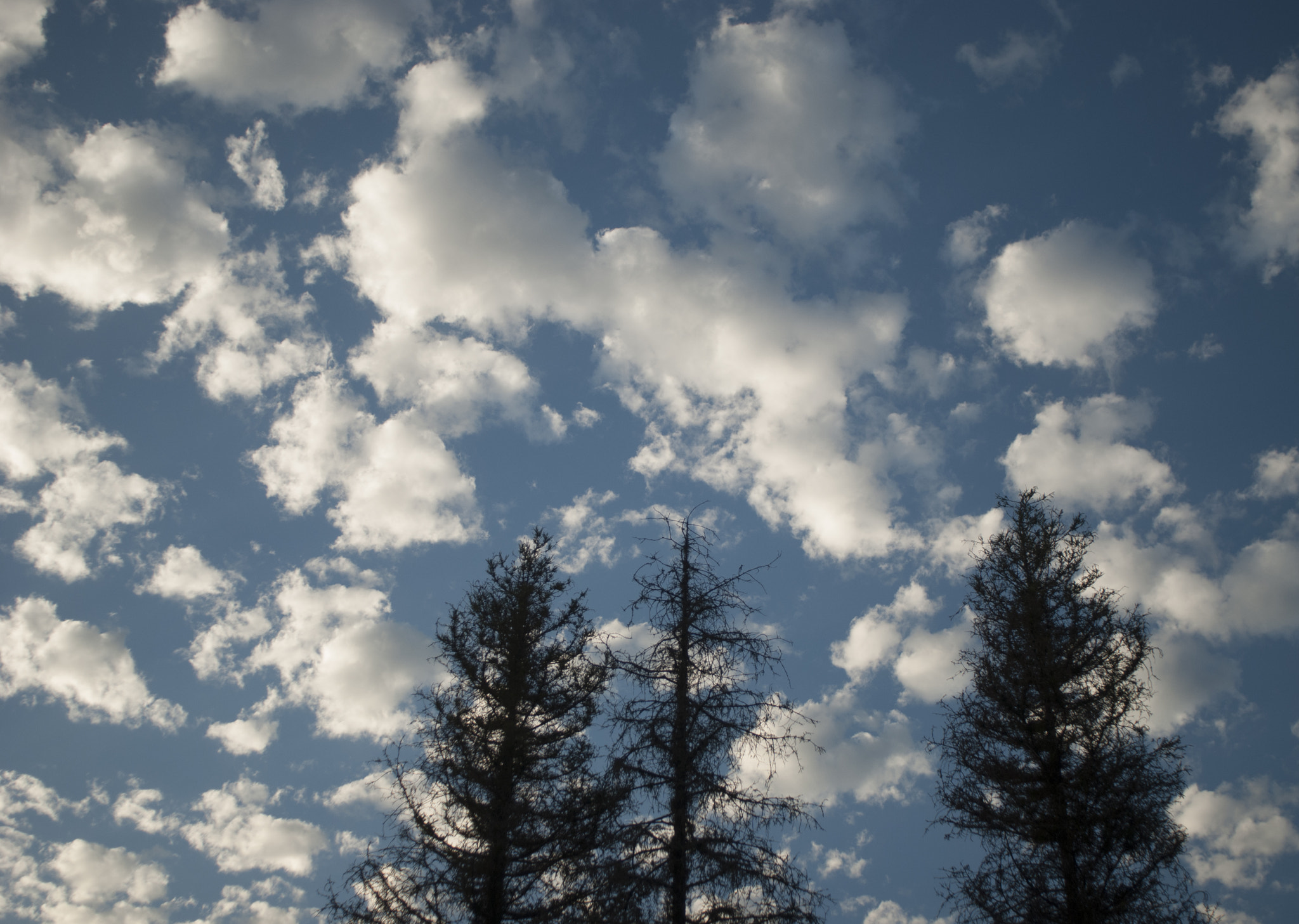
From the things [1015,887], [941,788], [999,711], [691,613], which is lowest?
[1015,887]

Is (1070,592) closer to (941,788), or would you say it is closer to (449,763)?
(941,788)

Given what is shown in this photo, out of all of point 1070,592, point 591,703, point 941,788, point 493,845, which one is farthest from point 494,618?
point 1070,592

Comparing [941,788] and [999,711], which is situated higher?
[999,711]

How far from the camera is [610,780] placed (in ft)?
35.5

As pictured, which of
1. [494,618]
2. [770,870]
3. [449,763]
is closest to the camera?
[770,870]

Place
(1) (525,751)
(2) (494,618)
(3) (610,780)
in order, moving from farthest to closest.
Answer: (2) (494,618), (1) (525,751), (3) (610,780)

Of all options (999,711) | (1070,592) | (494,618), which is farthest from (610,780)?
(1070,592)

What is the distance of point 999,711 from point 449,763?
30.0 feet

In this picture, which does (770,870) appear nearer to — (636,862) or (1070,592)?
(636,862)

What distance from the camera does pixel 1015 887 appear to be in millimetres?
10719

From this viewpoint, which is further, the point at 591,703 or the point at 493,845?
the point at 591,703

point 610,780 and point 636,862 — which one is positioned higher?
point 610,780

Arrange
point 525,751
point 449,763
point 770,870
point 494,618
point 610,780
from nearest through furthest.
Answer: point 770,870
point 610,780
point 449,763
point 525,751
point 494,618

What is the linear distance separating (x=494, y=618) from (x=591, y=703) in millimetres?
2457
